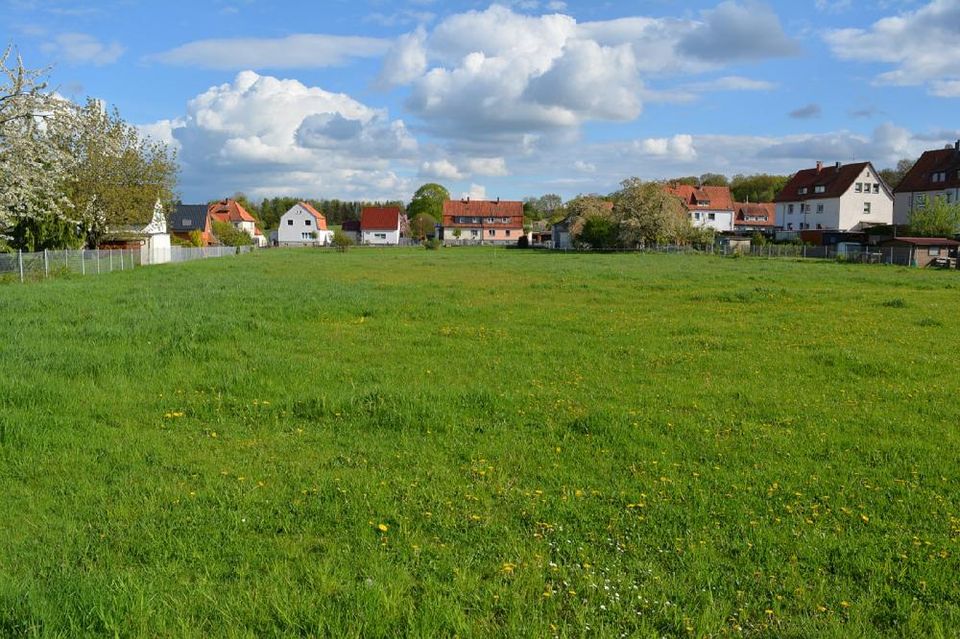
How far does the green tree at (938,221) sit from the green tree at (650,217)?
2179cm

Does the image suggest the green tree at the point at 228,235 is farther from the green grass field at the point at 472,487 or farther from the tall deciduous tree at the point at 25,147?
the green grass field at the point at 472,487

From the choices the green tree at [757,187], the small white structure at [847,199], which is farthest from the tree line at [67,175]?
the green tree at [757,187]

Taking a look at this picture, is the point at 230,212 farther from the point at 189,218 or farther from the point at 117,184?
the point at 117,184

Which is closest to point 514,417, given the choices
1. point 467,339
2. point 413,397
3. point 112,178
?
point 413,397

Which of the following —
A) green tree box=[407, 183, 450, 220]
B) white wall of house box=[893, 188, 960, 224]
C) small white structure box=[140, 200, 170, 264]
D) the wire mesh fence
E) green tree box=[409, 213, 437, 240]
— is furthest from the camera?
green tree box=[407, 183, 450, 220]

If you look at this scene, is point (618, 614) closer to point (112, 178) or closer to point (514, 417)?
point (514, 417)

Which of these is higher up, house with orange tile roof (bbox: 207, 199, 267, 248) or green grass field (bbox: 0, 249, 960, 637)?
house with orange tile roof (bbox: 207, 199, 267, 248)

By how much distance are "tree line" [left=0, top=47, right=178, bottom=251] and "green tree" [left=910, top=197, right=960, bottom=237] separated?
65.0 metres

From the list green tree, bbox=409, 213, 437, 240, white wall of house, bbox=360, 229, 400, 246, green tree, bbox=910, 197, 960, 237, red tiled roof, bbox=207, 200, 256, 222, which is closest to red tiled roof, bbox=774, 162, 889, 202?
green tree, bbox=910, 197, 960, 237

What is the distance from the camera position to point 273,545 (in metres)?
5.33

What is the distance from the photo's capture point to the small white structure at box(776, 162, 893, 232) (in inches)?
3346

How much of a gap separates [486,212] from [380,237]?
67.4 ft

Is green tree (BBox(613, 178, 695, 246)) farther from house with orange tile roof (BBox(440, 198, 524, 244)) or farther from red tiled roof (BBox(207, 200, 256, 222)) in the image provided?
red tiled roof (BBox(207, 200, 256, 222))

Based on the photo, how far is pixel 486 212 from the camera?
131m
